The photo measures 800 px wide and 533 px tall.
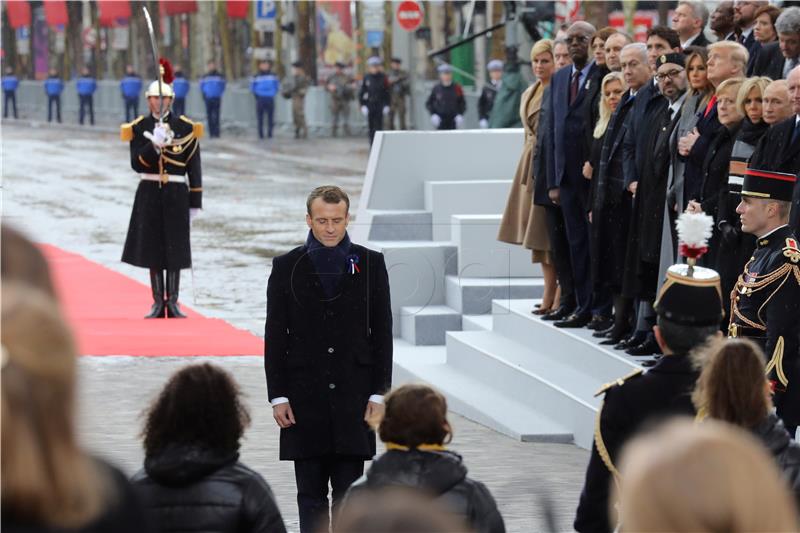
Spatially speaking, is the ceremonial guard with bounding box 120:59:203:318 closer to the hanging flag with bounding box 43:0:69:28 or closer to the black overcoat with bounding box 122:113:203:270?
the black overcoat with bounding box 122:113:203:270

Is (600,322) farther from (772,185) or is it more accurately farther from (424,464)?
(424,464)

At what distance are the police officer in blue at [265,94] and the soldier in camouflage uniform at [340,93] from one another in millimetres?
1280

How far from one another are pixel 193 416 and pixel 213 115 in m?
36.9

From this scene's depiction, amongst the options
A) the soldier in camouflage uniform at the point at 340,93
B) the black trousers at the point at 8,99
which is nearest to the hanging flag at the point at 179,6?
the black trousers at the point at 8,99

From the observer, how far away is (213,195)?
84.0 feet

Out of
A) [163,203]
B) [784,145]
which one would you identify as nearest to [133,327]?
[163,203]

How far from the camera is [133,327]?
13.3m

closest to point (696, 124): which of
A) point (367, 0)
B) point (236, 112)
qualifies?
point (367, 0)

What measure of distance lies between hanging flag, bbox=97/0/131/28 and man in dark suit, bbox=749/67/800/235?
4647 cm

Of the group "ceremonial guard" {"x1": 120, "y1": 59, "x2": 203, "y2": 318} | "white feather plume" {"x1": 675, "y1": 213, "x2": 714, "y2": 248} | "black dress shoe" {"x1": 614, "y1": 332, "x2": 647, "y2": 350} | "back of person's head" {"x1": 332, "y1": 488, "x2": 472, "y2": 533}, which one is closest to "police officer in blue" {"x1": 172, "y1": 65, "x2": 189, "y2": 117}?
"ceremonial guard" {"x1": 120, "y1": 59, "x2": 203, "y2": 318}

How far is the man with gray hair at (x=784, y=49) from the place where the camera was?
900 cm

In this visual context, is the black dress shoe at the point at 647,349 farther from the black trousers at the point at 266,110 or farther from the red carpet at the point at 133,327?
the black trousers at the point at 266,110

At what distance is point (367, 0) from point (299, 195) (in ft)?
44.1

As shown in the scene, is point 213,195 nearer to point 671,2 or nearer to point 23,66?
point 671,2
